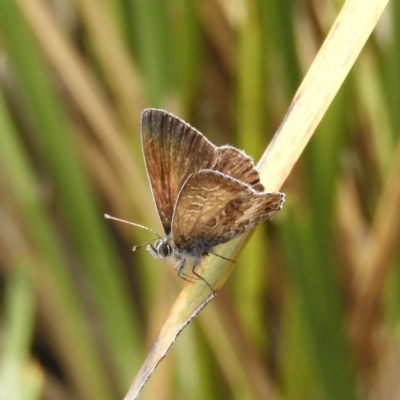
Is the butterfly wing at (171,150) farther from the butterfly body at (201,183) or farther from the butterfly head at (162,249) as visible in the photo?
the butterfly head at (162,249)

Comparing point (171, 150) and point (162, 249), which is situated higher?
point (171, 150)

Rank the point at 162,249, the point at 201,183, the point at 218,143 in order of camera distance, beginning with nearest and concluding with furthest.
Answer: the point at 201,183, the point at 162,249, the point at 218,143

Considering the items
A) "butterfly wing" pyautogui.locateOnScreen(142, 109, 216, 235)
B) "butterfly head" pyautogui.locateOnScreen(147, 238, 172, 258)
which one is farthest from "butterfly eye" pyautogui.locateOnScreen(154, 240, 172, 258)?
"butterfly wing" pyautogui.locateOnScreen(142, 109, 216, 235)

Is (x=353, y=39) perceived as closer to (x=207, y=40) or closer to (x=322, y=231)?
(x=322, y=231)

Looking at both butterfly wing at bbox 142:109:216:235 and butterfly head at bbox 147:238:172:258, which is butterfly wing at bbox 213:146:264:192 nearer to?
butterfly wing at bbox 142:109:216:235

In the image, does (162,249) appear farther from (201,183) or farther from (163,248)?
(201,183)

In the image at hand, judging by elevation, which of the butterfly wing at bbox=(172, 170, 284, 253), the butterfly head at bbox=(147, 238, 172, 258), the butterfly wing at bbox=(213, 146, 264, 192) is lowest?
the butterfly head at bbox=(147, 238, 172, 258)

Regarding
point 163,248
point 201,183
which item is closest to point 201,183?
point 201,183
